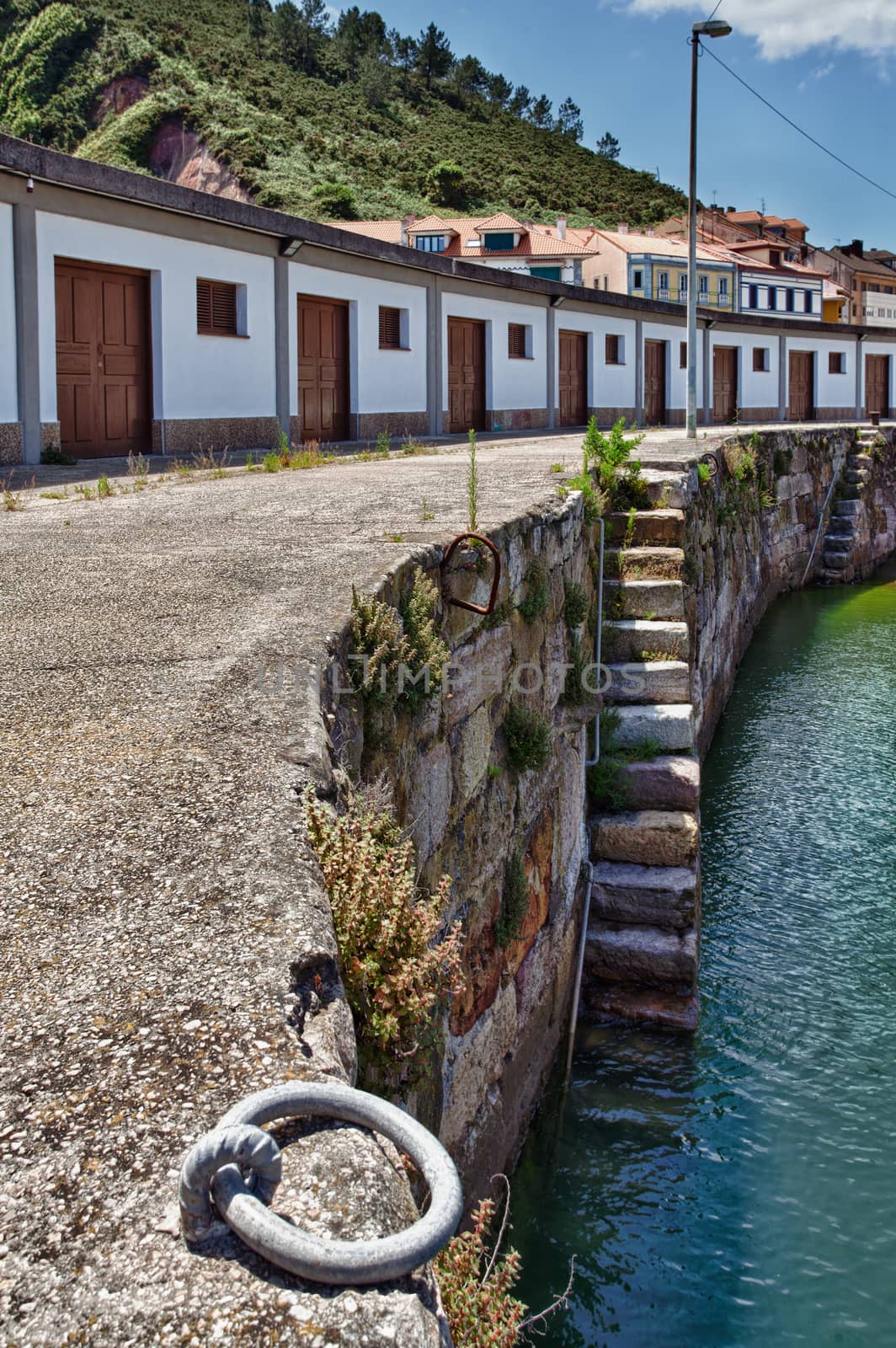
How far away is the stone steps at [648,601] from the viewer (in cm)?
859

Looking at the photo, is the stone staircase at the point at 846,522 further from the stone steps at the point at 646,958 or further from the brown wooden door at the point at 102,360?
the stone steps at the point at 646,958

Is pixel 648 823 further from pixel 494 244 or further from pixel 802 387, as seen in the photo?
pixel 494 244

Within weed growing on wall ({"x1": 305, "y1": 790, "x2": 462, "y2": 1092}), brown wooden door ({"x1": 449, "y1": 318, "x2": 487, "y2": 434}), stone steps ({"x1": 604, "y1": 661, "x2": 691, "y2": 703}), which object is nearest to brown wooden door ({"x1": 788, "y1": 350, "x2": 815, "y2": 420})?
brown wooden door ({"x1": 449, "y1": 318, "x2": 487, "y2": 434})

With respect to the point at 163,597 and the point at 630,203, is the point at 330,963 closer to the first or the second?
the point at 163,597

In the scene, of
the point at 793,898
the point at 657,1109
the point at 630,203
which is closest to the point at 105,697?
the point at 657,1109

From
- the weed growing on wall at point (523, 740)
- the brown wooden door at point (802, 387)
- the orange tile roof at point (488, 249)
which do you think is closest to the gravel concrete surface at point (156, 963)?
the weed growing on wall at point (523, 740)

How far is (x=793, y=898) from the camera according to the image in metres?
8.39

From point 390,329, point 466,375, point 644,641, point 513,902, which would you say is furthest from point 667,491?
point 466,375

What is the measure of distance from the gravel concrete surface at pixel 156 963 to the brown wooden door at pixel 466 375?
59.5 feet

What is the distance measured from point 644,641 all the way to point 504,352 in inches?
634

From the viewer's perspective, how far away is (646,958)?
6965 millimetres

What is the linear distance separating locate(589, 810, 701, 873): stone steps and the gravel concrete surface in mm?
3297

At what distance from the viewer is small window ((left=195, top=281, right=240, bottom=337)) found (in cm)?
1585

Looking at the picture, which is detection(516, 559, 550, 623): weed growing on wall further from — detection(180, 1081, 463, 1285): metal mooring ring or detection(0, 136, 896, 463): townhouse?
detection(0, 136, 896, 463): townhouse
